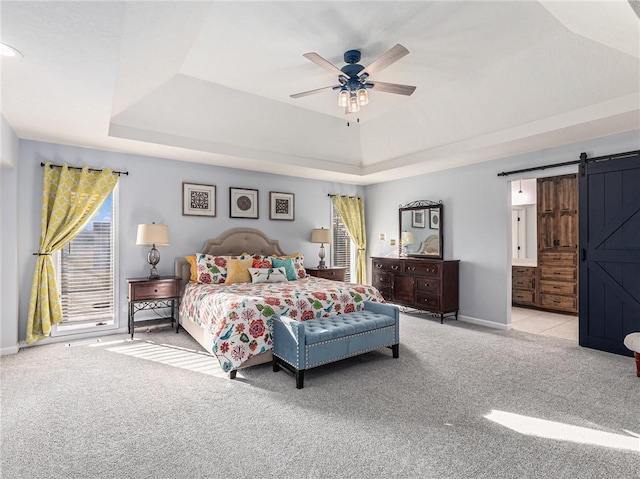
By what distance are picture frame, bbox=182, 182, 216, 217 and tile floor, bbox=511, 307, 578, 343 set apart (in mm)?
5150

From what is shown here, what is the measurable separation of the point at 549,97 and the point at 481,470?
3.73 m

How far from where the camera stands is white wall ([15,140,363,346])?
441cm

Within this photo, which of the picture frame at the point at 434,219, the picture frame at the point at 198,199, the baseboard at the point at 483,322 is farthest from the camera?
the picture frame at the point at 434,219

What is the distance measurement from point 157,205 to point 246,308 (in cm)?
278

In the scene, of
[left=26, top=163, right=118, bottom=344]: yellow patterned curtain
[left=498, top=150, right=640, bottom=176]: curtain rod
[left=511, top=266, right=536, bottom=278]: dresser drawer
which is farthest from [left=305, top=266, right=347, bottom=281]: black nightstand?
[left=511, top=266, right=536, bottom=278]: dresser drawer

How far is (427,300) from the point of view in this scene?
582cm

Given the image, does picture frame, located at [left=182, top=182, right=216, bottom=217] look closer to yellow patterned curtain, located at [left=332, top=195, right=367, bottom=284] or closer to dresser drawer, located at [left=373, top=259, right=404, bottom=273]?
yellow patterned curtain, located at [left=332, top=195, right=367, bottom=284]

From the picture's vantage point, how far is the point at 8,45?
7.43ft

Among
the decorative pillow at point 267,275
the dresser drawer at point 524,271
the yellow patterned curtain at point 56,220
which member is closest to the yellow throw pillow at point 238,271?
the decorative pillow at point 267,275

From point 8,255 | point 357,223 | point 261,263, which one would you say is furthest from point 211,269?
point 357,223

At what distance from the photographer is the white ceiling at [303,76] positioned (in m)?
2.51

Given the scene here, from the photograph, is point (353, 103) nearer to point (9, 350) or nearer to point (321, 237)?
point (321, 237)

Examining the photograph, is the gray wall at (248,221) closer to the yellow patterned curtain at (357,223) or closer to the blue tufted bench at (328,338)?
the yellow patterned curtain at (357,223)

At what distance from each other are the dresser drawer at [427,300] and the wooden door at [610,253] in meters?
1.89
